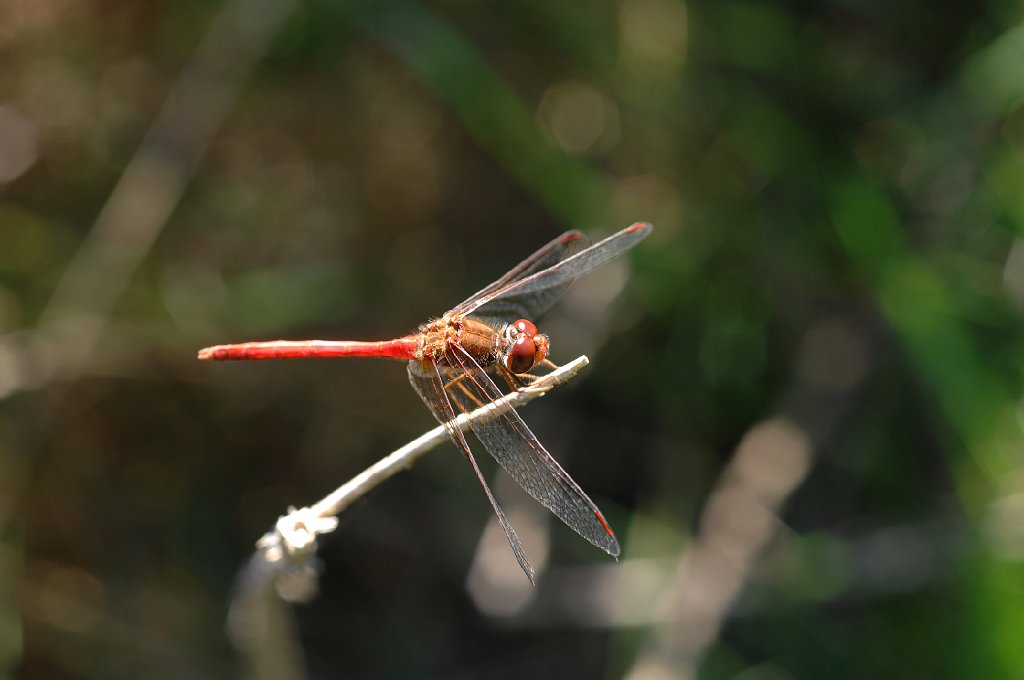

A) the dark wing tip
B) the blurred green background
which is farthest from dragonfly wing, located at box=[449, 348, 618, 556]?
the blurred green background

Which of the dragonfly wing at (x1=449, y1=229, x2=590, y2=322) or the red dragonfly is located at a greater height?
the dragonfly wing at (x1=449, y1=229, x2=590, y2=322)

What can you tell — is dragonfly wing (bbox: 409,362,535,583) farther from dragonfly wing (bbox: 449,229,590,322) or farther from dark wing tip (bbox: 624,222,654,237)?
dark wing tip (bbox: 624,222,654,237)

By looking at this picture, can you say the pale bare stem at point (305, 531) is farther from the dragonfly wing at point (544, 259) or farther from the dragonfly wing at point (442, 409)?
the dragonfly wing at point (544, 259)

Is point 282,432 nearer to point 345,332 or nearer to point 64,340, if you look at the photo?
point 345,332

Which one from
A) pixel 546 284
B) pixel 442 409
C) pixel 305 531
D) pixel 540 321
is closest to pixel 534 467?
pixel 442 409

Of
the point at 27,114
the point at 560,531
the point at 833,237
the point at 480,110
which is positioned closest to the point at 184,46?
the point at 27,114

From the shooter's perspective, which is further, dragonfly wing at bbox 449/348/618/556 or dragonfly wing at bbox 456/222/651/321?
dragonfly wing at bbox 456/222/651/321

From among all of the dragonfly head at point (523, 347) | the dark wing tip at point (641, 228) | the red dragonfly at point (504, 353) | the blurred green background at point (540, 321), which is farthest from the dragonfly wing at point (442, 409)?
the blurred green background at point (540, 321)
